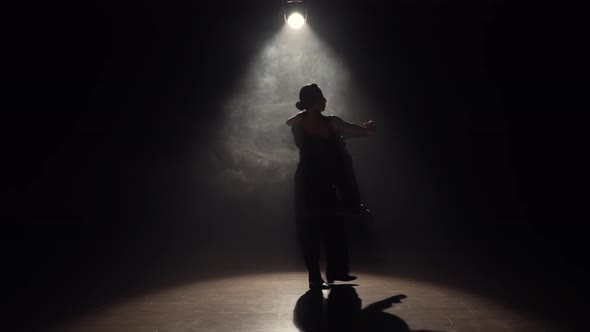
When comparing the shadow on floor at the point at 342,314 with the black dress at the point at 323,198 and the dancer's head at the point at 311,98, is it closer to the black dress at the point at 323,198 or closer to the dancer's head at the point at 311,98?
the black dress at the point at 323,198

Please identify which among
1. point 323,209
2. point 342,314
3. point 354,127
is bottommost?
point 342,314

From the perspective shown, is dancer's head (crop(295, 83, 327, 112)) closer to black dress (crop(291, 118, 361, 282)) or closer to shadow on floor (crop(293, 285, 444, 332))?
black dress (crop(291, 118, 361, 282))

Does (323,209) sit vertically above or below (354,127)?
below

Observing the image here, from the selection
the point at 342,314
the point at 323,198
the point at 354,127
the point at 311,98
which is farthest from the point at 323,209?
the point at 342,314

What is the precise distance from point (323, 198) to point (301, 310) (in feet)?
2.89

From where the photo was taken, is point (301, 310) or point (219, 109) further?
point (219, 109)

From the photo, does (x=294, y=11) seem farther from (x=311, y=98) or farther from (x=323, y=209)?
(x=323, y=209)

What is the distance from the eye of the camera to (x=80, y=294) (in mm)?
3428

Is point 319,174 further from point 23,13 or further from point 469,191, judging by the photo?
point 23,13

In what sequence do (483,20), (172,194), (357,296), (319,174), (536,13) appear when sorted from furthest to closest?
1. (172,194)
2. (483,20)
3. (536,13)
4. (319,174)
5. (357,296)

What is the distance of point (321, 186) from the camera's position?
352 centimetres

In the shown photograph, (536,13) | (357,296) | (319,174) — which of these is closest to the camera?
(357,296)

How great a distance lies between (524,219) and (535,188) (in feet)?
1.53

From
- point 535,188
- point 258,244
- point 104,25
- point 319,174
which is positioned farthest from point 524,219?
point 104,25
